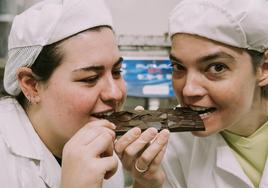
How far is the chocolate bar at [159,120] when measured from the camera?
125cm

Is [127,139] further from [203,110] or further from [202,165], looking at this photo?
[202,165]

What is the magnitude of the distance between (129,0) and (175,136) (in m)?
1.18

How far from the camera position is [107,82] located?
1.30 metres

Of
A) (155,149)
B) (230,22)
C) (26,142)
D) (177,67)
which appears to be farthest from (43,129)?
(230,22)

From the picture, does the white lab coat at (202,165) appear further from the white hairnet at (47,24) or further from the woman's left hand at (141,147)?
the white hairnet at (47,24)

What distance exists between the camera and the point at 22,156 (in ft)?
4.19

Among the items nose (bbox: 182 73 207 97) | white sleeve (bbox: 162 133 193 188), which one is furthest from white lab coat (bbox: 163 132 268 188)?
nose (bbox: 182 73 207 97)

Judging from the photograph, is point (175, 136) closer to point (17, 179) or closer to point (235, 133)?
point (235, 133)

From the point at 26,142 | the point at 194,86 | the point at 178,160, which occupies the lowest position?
the point at 178,160

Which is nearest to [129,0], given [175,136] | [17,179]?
[175,136]

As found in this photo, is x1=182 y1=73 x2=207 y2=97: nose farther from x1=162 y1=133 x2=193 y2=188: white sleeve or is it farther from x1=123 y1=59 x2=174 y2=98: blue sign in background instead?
x1=123 y1=59 x2=174 y2=98: blue sign in background

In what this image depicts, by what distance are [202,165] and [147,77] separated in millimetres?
939

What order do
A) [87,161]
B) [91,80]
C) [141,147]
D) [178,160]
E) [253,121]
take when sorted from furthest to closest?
[178,160], [253,121], [91,80], [141,147], [87,161]

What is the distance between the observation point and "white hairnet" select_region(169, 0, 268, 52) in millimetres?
1245
